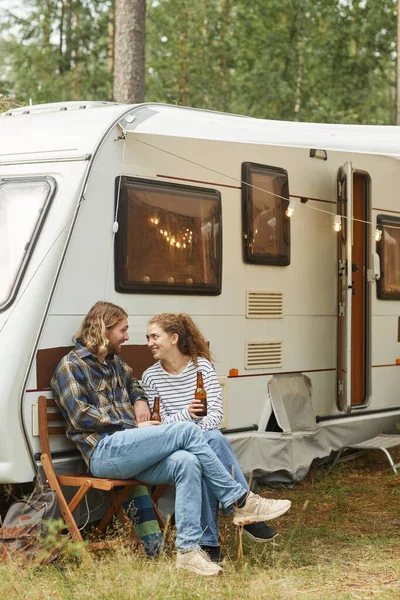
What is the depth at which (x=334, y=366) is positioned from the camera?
749cm

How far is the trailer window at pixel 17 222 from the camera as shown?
522 cm

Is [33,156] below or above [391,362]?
above

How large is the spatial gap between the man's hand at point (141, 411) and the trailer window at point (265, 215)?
159 centimetres

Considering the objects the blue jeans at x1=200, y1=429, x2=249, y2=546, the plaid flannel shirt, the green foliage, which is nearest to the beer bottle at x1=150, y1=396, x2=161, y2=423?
the plaid flannel shirt

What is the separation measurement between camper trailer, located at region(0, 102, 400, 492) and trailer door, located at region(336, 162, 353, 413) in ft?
0.05

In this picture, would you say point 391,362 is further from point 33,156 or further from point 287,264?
point 33,156

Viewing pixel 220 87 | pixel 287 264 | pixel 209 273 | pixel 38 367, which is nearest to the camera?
pixel 38 367

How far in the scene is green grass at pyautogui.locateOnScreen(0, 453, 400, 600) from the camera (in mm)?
4414

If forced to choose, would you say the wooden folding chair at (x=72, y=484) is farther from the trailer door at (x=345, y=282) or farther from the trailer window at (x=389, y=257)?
the trailer window at (x=389, y=257)

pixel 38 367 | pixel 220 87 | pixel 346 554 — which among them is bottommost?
pixel 346 554

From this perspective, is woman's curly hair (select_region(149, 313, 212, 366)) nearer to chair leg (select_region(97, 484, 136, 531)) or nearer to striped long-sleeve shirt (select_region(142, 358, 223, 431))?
striped long-sleeve shirt (select_region(142, 358, 223, 431))

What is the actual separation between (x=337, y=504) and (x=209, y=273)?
1.82 m

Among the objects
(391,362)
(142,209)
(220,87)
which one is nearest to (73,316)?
(142,209)

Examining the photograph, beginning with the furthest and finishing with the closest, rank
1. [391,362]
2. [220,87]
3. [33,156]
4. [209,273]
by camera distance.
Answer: [220,87]
[391,362]
[209,273]
[33,156]
